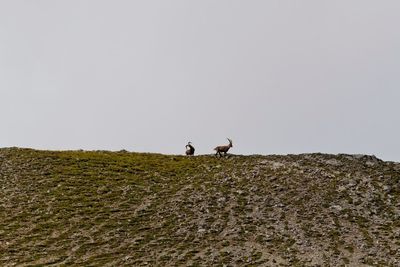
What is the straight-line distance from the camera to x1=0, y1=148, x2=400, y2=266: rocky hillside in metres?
42.0

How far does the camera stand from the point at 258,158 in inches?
2640

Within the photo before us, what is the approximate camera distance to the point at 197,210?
5172 centimetres

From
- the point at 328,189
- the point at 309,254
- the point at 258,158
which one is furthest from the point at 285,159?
the point at 309,254

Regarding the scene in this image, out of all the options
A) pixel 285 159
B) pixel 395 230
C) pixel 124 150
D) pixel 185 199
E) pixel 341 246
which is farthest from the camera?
pixel 124 150

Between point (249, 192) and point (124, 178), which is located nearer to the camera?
point (249, 192)

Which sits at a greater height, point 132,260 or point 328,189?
point 328,189

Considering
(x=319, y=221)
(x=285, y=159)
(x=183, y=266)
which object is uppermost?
(x=285, y=159)

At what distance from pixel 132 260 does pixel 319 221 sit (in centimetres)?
1602

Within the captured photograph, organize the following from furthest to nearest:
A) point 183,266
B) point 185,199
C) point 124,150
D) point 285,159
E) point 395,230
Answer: point 124,150 → point 285,159 → point 185,199 → point 395,230 → point 183,266

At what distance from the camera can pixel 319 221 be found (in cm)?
4891

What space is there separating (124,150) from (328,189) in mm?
28457

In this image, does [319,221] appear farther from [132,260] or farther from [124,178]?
[124,178]

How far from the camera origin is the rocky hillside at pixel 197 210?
4197cm

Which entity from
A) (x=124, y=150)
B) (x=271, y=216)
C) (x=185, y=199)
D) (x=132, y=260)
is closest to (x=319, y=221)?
(x=271, y=216)
